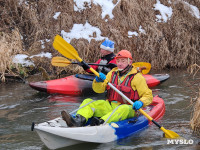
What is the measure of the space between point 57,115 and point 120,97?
156cm

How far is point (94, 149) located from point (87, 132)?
249mm

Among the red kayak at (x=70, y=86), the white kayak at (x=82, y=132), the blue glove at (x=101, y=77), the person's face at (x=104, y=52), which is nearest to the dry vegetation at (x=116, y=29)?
the red kayak at (x=70, y=86)

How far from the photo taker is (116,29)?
11.0m

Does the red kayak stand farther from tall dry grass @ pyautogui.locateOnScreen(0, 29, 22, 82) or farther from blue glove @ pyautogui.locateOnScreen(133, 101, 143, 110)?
blue glove @ pyautogui.locateOnScreen(133, 101, 143, 110)

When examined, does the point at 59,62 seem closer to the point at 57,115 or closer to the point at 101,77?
the point at 57,115

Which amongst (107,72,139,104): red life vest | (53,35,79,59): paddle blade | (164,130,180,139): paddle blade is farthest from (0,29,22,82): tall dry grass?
(164,130,180,139): paddle blade

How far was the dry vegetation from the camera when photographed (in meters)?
10.4

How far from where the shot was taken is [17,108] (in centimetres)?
638

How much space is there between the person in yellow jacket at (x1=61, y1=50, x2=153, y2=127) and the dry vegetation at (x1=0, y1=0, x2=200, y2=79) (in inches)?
201

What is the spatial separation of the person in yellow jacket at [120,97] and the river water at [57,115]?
1.22 feet

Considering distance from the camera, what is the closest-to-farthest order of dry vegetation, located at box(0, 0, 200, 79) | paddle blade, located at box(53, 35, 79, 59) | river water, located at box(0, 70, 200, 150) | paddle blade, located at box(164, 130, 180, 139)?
river water, located at box(0, 70, 200, 150) → paddle blade, located at box(164, 130, 180, 139) → paddle blade, located at box(53, 35, 79, 59) → dry vegetation, located at box(0, 0, 200, 79)

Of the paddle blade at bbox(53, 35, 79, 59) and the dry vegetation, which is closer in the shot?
the paddle blade at bbox(53, 35, 79, 59)

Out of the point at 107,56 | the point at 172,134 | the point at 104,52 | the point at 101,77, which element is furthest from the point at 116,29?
the point at 172,134

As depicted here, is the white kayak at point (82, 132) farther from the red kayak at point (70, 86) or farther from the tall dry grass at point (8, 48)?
the tall dry grass at point (8, 48)
